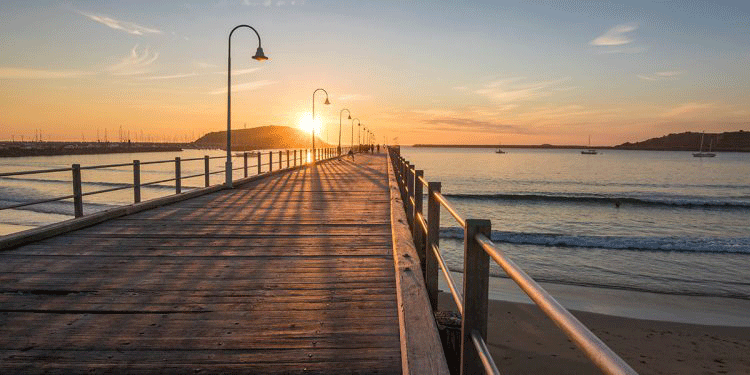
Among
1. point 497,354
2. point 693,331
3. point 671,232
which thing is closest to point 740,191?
point 671,232

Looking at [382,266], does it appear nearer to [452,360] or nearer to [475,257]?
[452,360]

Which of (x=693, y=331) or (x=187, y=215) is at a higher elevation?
(x=187, y=215)

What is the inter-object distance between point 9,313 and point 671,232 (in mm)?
31579

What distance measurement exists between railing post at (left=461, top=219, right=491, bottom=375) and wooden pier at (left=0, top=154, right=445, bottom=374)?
0.77 meters

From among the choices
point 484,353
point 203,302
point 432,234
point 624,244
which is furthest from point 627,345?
point 624,244

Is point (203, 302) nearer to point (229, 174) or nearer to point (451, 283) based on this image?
point (451, 283)

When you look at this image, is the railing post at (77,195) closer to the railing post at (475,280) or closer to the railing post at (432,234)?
the railing post at (432,234)

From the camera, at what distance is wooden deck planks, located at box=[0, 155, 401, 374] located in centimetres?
328

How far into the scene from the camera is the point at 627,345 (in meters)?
9.83

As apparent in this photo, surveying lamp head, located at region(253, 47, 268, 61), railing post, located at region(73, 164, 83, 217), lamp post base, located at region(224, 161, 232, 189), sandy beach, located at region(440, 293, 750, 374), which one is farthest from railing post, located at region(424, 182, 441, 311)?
lamp head, located at region(253, 47, 268, 61)

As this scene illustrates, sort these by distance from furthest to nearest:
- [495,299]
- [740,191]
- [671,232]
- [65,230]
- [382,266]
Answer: [740,191] → [671,232] → [495,299] → [65,230] → [382,266]

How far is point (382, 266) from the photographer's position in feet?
18.5

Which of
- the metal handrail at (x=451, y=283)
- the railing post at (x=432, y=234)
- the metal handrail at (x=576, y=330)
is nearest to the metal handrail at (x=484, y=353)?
the metal handrail at (x=451, y=283)

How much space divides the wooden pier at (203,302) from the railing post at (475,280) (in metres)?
0.77
